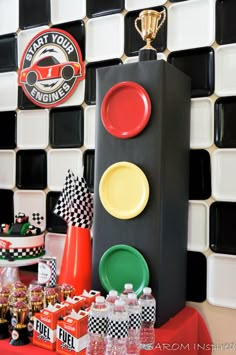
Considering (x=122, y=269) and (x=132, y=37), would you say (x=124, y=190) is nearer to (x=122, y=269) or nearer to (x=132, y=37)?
(x=122, y=269)

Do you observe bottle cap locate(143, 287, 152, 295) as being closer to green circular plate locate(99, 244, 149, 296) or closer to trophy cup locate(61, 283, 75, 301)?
green circular plate locate(99, 244, 149, 296)

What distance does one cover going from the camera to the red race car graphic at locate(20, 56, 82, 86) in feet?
6.19

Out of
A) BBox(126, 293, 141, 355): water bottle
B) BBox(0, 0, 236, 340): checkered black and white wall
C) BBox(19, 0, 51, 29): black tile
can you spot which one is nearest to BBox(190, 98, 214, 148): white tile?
BBox(0, 0, 236, 340): checkered black and white wall

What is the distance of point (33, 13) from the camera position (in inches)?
79.7

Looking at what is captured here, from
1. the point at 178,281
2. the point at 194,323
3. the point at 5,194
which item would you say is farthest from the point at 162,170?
the point at 5,194

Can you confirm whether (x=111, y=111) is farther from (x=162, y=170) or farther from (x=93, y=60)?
(x=93, y=60)

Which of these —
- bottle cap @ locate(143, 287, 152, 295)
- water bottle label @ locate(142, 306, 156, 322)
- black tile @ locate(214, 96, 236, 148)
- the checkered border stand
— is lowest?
water bottle label @ locate(142, 306, 156, 322)

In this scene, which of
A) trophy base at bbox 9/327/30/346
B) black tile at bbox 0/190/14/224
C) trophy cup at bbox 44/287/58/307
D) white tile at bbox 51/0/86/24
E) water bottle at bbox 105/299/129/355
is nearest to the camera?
water bottle at bbox 105/299/129/355

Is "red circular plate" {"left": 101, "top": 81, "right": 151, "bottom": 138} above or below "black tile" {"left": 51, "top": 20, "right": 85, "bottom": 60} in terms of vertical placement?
below

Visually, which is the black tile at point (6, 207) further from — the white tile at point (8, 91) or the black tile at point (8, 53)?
the black tile at point (8, 53)

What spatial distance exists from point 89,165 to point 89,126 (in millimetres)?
182

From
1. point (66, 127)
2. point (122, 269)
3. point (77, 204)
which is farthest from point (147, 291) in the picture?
point (66, 127)

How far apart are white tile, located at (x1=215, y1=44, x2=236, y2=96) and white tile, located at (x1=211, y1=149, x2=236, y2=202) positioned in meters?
0.24

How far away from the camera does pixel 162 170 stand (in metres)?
1.34
